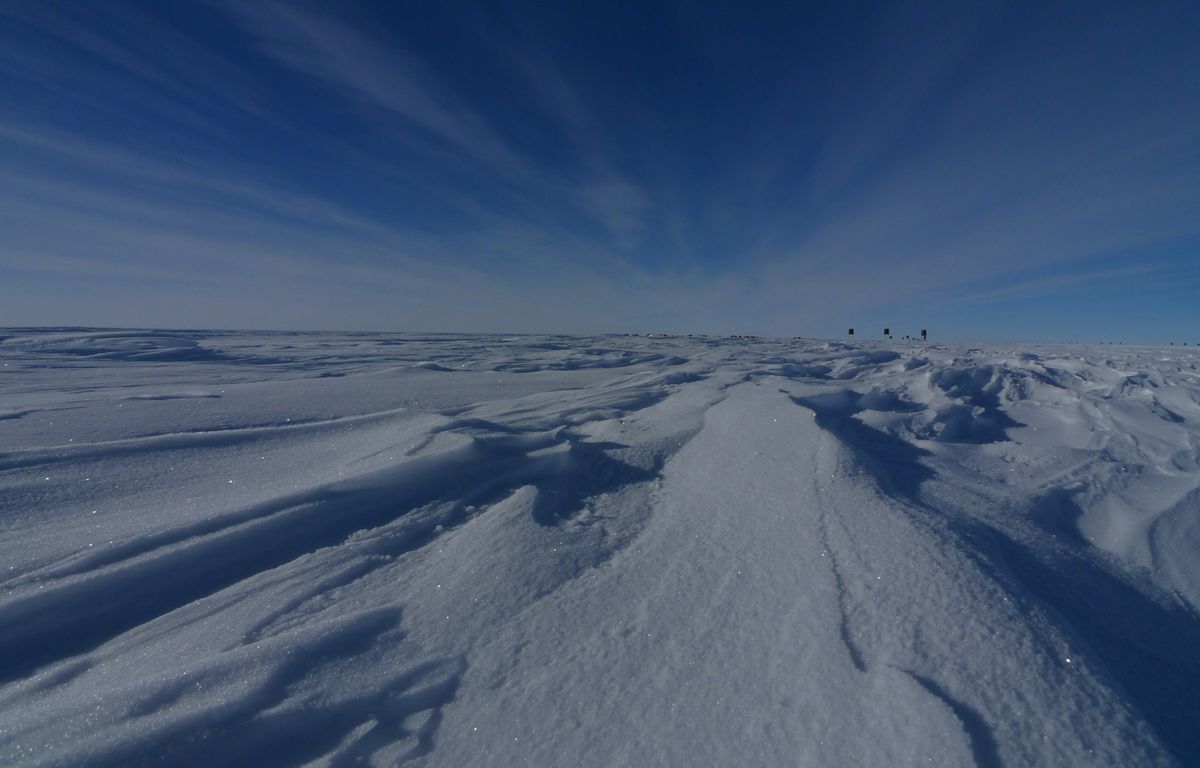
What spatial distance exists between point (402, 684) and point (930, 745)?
1074 millimetres

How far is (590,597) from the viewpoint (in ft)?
4.46

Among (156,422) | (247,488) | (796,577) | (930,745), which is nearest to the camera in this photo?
(930,745)

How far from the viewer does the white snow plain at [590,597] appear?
37.9 inches

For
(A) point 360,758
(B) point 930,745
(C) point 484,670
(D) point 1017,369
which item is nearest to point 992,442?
(B) point 930,745

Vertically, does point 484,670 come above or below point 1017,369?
below

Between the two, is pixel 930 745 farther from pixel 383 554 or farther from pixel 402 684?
pixel 383 554

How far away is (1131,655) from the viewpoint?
1.22 meters

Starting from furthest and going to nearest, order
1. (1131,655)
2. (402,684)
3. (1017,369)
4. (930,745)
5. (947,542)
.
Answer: (1017,369)
(947,542)
(1131,655)
(402,684)
(930,745)

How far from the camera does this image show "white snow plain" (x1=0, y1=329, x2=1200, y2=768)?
0.96 meters

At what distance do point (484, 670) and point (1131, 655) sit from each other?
5.26 ft

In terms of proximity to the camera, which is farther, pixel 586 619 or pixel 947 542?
pixel 947 542

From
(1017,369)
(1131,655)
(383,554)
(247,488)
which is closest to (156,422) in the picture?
(247,488)

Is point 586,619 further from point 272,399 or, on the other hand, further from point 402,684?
point 272,399

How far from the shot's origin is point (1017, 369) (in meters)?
5.91
